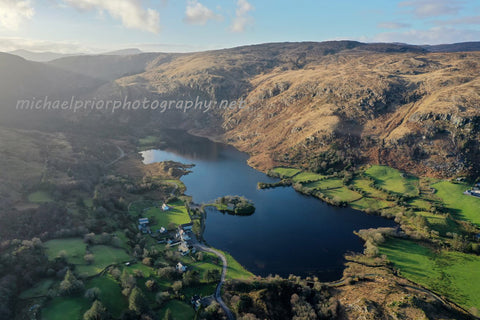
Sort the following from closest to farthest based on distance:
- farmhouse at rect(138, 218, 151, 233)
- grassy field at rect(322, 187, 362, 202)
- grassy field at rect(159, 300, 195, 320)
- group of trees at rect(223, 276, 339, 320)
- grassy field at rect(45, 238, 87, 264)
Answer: grassy field at rect(159, 300, 195, 320) < group of trees at rect(223, 276, 339, 320) < grassy field at rect(45, 238, 87, 264) < farmhouse at rect(138, 218, 151, 233) < grassy field at rect(322, 187, 362, 202)

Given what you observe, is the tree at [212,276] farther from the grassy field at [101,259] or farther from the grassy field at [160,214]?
the grassy field at [160,214]

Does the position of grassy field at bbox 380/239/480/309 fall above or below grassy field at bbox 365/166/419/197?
below

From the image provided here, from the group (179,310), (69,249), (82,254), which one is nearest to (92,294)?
(82,254)

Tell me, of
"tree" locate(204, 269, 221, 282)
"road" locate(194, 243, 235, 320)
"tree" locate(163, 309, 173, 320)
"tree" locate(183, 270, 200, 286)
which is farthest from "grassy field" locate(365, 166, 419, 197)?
"tree" locate(163, 309, 173, 320)

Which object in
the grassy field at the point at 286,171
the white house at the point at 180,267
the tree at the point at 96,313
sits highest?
the grassy field at the point at 286,171

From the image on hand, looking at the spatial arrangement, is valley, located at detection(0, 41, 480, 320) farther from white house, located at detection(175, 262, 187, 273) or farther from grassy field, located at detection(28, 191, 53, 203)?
grassy field, located at detection(28, 191, 53, 203)

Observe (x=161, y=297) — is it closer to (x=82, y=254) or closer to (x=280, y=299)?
(x=280, y=299)

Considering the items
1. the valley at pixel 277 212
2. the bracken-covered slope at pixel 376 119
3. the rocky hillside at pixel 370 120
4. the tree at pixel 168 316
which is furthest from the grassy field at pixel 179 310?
the bracken-covered slope at pixel 376 119
